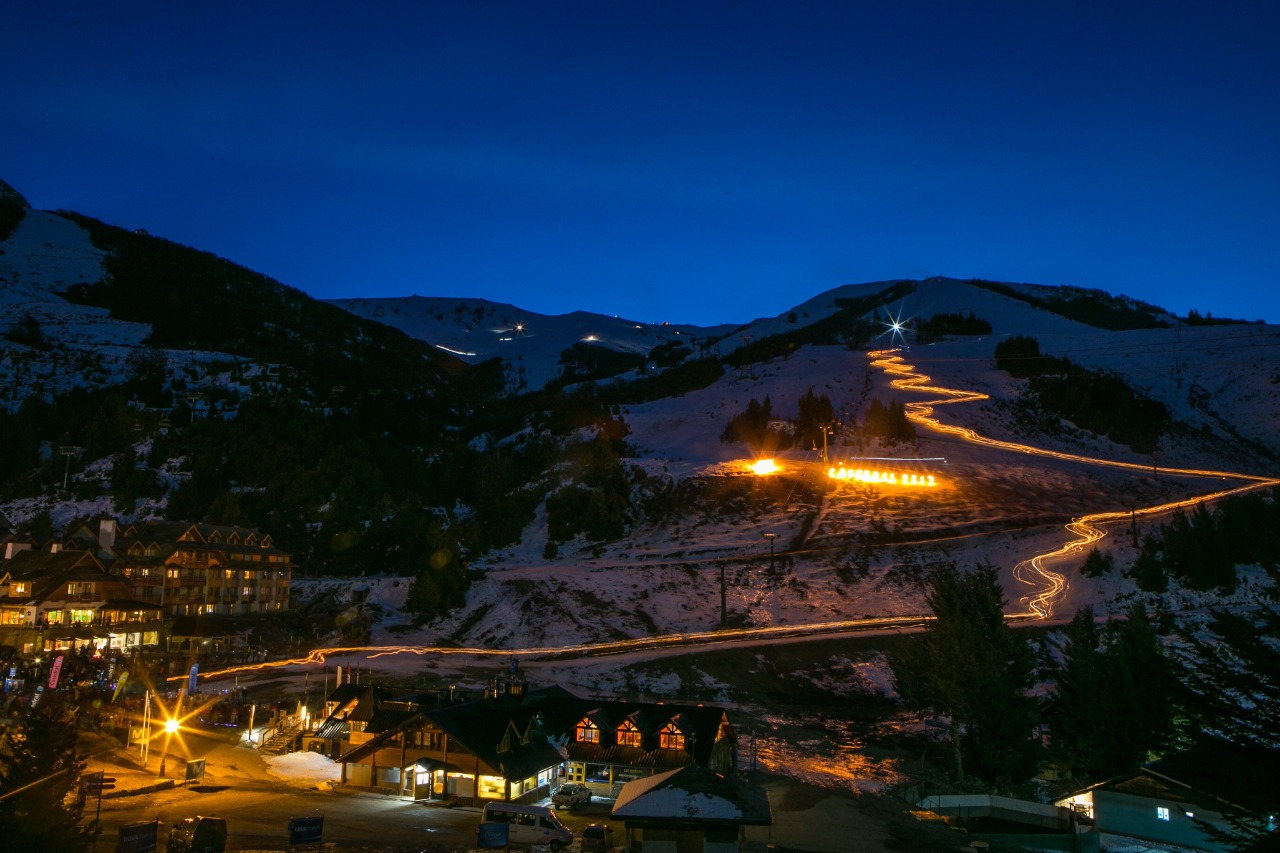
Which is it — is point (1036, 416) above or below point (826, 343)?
below

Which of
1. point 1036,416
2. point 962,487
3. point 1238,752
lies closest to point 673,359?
point 1036,416

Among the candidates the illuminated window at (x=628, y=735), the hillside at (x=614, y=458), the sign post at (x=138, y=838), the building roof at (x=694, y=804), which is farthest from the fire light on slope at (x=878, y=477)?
the sign post at (x=138, y=838)

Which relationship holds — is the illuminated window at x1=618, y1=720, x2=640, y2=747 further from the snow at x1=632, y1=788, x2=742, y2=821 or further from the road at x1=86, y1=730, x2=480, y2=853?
the snow at x1=632, y1=788, x2=742, y2=821

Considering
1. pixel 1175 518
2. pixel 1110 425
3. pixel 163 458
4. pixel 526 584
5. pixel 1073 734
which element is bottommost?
pixel 1073 734

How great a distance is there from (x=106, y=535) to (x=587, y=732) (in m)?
45.5

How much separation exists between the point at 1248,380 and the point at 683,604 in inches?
4271

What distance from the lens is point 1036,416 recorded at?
111m

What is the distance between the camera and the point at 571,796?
103 feet

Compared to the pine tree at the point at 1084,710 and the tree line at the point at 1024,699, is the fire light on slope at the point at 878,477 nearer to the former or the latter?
the tree line at the point at 1024,699

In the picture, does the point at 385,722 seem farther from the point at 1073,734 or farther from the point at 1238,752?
the point at 1238,752

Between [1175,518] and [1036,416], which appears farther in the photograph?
[1036,416]

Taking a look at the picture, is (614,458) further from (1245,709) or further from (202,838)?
(1245,709)

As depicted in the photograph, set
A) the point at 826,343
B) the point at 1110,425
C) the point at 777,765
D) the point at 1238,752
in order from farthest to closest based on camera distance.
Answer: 1. the point at 826,343
2. the point at 1110,425
3. the point at 777,765
4. the point at 1238,752

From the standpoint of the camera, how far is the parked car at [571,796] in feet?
102
